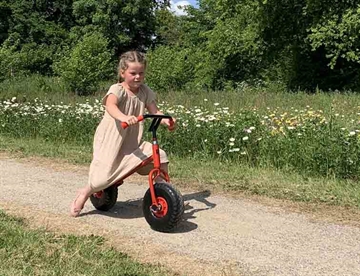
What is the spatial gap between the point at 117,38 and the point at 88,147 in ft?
133

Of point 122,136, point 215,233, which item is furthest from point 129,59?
point 215,233

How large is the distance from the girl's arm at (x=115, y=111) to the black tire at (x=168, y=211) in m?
0.69

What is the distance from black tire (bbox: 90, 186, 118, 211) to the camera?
18.7 ft

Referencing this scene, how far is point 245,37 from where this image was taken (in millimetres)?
28984

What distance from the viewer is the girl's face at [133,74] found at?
17.2ft

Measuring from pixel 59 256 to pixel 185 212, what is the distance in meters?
1.77

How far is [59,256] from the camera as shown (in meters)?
4.21

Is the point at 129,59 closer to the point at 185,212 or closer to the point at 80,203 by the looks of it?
the point at 80,203

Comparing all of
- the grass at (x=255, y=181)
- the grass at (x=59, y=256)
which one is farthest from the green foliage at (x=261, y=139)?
the grass at (x=59, y=256)

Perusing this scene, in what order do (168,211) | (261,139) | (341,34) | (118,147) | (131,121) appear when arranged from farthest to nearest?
(341,34), (261,139), (118,147), (168,211), (131,121)

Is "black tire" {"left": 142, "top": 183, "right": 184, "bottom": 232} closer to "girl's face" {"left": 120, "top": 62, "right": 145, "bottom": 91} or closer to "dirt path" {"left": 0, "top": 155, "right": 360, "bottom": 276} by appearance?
"dirt path" {"left": 0, "top": 155, "right": 360, "bottom": 276}

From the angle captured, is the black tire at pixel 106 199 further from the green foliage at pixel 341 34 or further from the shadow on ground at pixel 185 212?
the green foliage at pixel 341 34

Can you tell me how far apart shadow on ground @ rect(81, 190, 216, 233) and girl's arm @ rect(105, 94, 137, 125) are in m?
1.12

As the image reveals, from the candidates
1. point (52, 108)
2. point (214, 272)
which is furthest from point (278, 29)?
point (214, 272)
